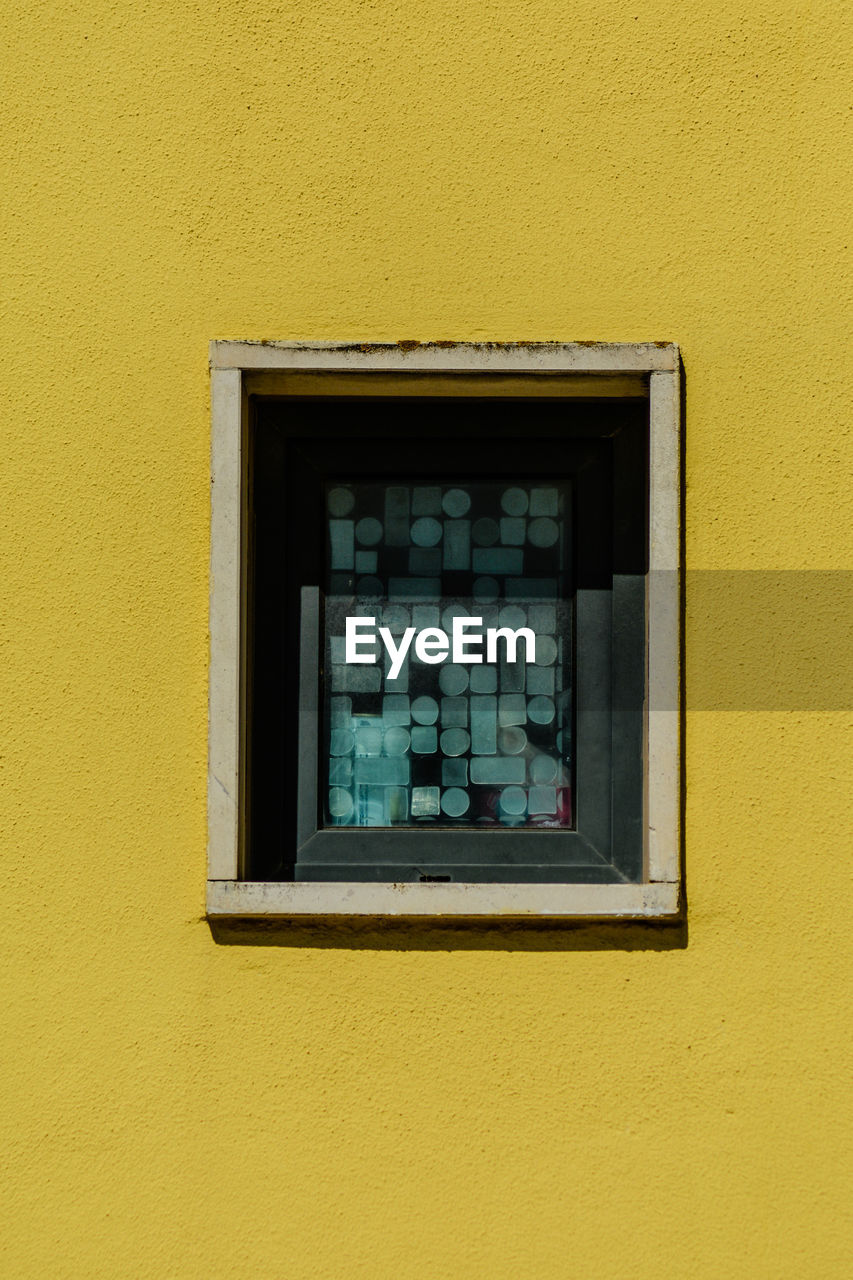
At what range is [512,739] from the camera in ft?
8.34

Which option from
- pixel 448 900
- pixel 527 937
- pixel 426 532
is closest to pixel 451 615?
pixel 426 532

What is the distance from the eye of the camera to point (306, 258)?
2.43 m

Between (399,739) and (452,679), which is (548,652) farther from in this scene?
(399,739)

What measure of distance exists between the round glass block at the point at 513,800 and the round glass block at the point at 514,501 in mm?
774

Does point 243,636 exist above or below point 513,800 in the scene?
above

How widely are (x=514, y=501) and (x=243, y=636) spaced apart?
0.84m

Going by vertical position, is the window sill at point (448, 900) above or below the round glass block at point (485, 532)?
below

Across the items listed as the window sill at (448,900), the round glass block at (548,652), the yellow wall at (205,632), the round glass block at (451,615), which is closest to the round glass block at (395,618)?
the round glass block at (451,615)

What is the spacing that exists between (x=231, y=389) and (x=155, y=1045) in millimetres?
1723

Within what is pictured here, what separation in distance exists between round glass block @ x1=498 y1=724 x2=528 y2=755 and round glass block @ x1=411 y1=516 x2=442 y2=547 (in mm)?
560

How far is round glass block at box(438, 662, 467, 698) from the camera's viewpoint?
101 inches

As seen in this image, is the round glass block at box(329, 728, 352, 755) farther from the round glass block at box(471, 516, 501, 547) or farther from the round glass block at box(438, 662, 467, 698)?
the round glass block at box(471, 516, 501, 547)

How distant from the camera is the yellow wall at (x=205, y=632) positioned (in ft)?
7.68

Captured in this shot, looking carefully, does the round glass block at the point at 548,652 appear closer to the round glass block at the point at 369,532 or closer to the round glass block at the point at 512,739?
the round glass block at the point at 512,739
